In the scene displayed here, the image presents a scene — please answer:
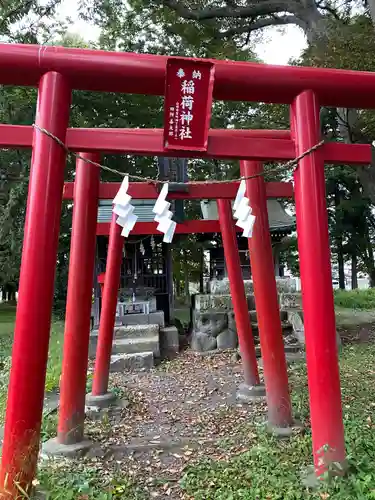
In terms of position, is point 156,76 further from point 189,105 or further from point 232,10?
point 232,10

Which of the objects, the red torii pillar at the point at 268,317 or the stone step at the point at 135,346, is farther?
the stone step at the point at 135,346

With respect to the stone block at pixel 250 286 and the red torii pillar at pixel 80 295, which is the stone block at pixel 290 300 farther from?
the red torii pillar at pixel 80 295

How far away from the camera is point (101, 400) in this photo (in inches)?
228

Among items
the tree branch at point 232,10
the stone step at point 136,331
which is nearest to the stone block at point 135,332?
the stone step at point 136,331

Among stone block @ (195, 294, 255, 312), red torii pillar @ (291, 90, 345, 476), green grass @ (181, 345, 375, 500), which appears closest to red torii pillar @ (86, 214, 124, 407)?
green grass @ (181, 345, 375, 500)

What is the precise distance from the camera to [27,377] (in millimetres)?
2797

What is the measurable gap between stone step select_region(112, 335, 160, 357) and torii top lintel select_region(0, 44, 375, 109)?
6.65 meters

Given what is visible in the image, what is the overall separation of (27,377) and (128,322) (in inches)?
316

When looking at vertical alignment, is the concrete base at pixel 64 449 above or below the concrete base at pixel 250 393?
below

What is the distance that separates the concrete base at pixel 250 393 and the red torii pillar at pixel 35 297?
12.0 feet

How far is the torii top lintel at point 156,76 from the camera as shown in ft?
9.95

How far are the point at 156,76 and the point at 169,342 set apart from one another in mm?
8054

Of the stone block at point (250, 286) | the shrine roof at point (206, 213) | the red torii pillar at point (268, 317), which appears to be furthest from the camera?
the stone block at point (250, 286)

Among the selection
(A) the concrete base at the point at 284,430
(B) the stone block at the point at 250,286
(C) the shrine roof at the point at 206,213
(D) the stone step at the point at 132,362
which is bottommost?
(A) the concrete base at the point at 284,430
